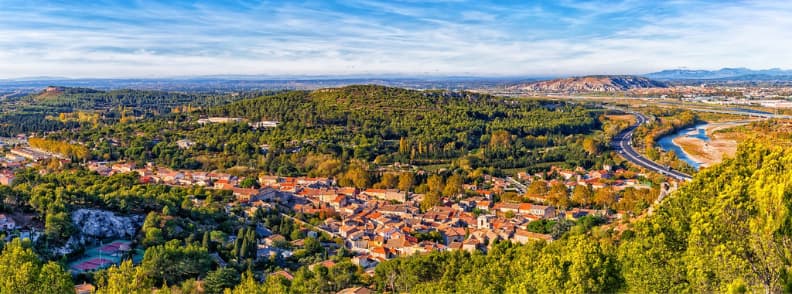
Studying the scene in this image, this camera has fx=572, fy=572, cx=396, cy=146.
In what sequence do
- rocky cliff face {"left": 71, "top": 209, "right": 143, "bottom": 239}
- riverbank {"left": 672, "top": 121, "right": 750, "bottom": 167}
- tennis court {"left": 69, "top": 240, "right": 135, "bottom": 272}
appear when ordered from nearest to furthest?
tennis court {"left": 69, "top": 240, "right": 135, "bottom": 272} < rocky cliff face {"left": 71, "top": 209, "right": 143, "bottom": 239} < riverbank {"left": 672, "top": 121, "right": 750, "bottom": 167}

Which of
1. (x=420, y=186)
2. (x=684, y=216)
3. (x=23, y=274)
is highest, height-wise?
(x=684, y=216)

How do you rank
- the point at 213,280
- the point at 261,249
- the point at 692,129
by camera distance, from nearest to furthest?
the point at 213,280, the point at 261,249, the point at 692,129

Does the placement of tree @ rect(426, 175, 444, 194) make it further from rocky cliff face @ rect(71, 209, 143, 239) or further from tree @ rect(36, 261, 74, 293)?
tree @ rect(36, 261, 74, 293)

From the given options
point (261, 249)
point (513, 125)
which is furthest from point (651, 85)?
point (261, 249)

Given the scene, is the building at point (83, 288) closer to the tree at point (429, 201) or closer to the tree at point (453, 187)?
the tree at point (429, 201)

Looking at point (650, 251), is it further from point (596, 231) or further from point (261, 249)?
point (261, 249)

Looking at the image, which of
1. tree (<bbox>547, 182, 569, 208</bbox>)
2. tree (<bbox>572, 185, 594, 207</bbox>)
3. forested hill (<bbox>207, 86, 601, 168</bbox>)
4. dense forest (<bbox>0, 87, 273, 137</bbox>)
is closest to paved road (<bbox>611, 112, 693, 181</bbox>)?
forested hill (<bbox>207, 86, 601, 168</bbox>)

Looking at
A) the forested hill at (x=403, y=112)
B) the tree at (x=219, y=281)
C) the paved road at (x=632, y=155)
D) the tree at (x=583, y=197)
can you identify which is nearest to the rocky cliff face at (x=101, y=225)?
the tree at (x=219, y=281)
